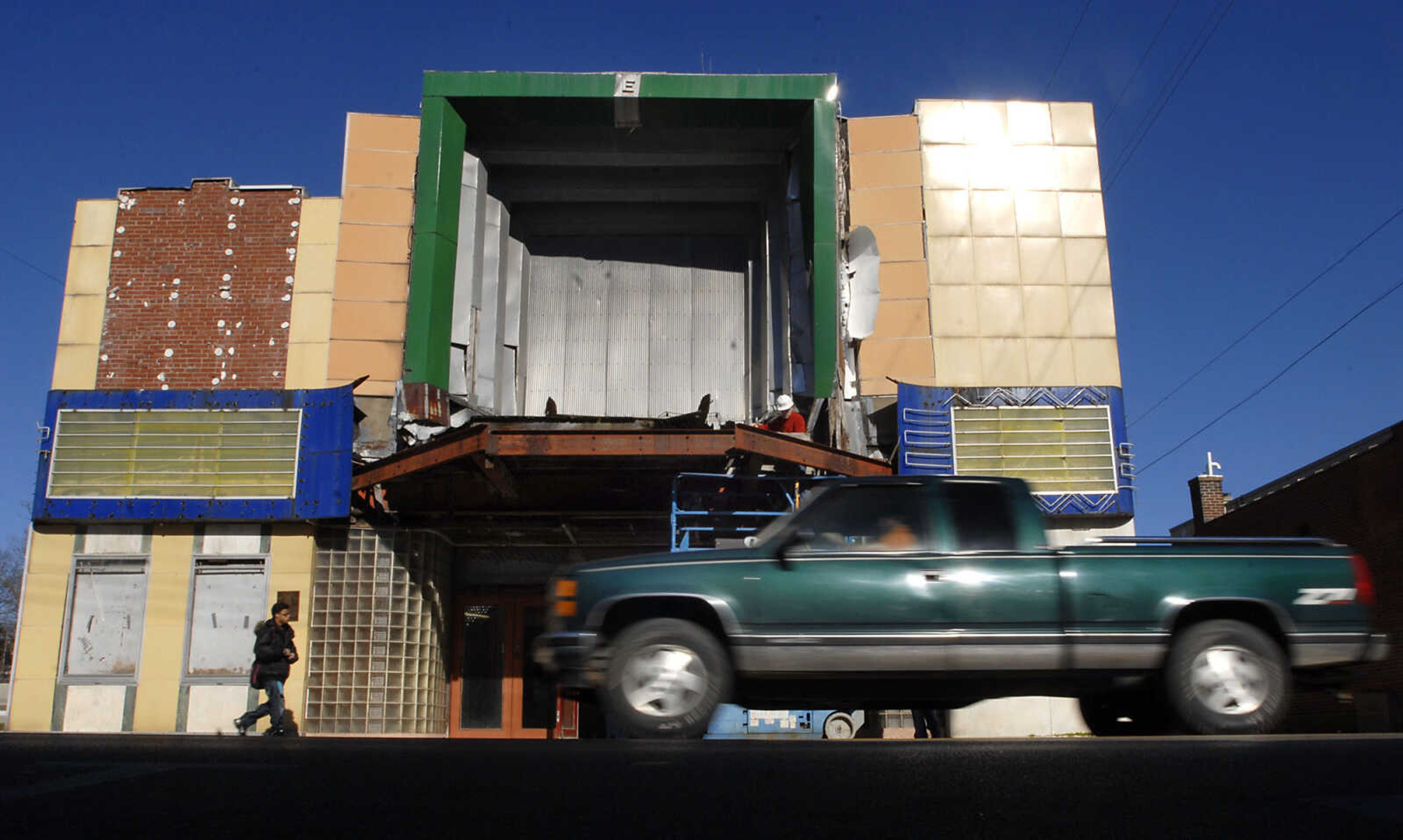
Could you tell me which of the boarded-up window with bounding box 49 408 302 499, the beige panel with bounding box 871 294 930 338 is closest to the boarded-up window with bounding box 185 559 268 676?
the boarded-up window with bounding box 49 408 302 499

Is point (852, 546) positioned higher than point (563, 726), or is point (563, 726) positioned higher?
point (852, 546)

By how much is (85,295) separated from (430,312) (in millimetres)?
6142

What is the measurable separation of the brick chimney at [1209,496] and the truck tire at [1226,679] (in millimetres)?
29143

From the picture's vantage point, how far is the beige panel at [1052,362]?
64.0ft

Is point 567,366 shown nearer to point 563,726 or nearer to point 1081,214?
point 563,726

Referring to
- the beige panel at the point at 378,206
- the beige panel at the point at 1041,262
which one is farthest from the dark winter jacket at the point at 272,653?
the beige panel at the point at 1041,262

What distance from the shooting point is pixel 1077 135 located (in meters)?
20.9

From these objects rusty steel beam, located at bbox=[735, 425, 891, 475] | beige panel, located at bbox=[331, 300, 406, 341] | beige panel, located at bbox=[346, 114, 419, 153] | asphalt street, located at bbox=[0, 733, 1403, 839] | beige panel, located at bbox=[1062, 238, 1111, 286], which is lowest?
asphalt street, located at bbox=[0, 733, 1403, 839]

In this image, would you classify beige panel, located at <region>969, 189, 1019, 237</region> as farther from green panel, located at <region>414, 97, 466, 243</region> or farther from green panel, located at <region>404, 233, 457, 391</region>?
green panel, located at <region>404, 233, 457, 391</region>

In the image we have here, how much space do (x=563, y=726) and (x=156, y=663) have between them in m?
6.29

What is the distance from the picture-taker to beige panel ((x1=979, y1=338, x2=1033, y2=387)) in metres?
19.5

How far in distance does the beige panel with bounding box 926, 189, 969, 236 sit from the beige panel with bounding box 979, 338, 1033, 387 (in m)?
2.01

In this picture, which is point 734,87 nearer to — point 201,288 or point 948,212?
point 948,212

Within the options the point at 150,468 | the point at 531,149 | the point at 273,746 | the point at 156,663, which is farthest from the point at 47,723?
the point at 273,746
